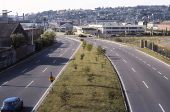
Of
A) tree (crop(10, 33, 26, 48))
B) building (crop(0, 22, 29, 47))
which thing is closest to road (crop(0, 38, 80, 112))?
tree (crop(10, 33, 26, 48))

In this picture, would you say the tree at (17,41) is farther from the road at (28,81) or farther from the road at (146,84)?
the road at (146,84)

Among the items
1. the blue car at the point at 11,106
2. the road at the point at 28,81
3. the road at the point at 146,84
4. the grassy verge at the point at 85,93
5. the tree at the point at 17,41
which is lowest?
the road at the point at 146,84

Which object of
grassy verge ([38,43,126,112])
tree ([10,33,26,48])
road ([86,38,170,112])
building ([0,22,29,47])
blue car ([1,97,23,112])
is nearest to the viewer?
blue car ([1,97,23,112])

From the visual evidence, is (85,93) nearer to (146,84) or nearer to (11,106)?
(11,106)

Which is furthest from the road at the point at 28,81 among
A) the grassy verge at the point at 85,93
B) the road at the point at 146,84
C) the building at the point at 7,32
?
the building at the point at 7,32

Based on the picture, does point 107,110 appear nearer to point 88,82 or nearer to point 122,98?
point 122,98

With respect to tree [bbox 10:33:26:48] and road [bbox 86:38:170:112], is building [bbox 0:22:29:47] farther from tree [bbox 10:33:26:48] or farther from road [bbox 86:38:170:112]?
road [bbox 86:38:170:112]

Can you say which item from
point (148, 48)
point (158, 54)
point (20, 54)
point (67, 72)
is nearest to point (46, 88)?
point (67, 72)

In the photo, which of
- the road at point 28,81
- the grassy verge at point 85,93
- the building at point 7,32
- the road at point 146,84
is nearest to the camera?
the grassy verge at point 85,93
